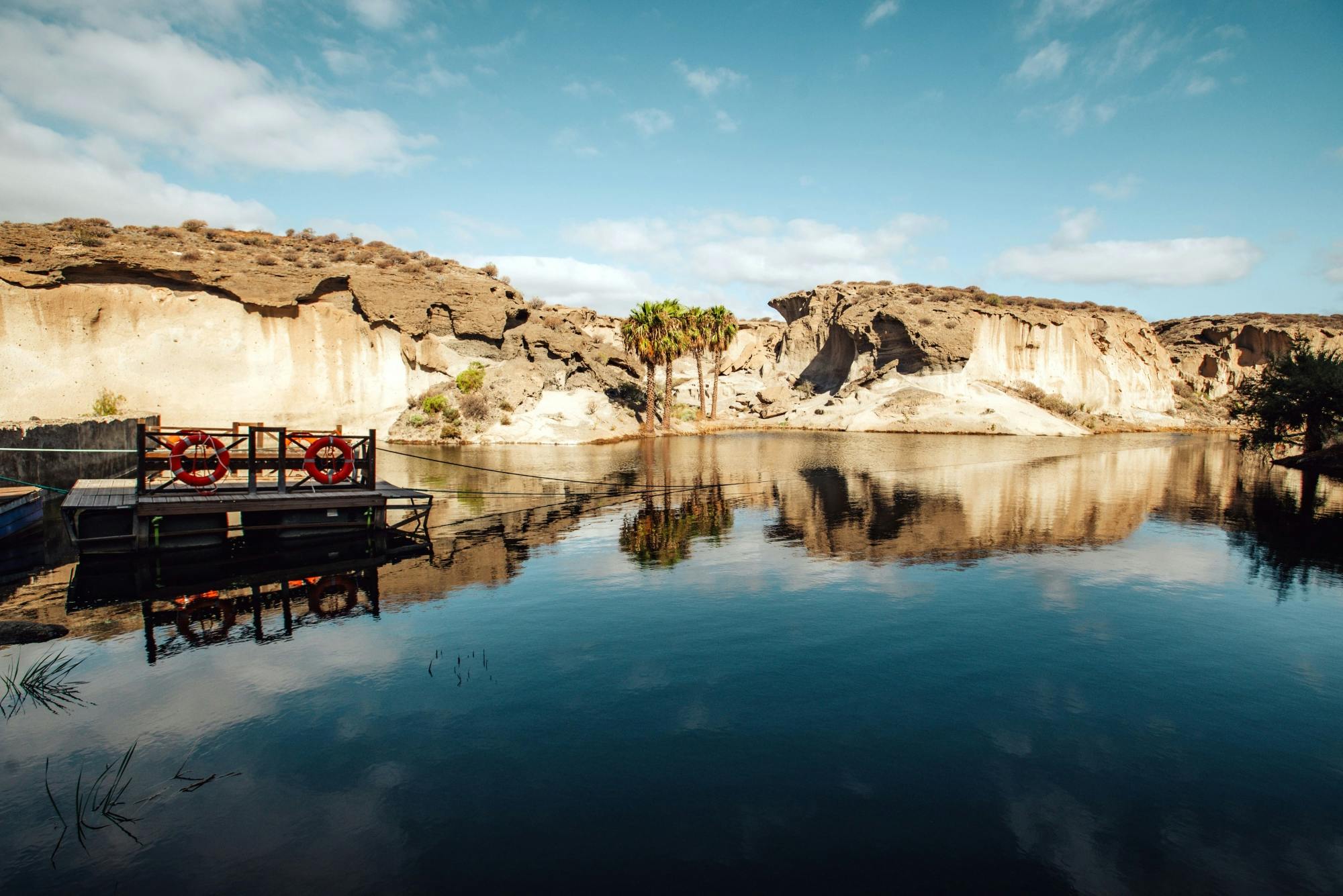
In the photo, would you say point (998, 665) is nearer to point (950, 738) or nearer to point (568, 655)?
point (950, 738)

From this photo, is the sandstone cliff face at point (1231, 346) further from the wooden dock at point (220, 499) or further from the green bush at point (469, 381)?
the wooden dock at point (220, 499)

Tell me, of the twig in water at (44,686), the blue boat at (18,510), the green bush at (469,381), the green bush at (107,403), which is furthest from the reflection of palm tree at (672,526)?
the green bush at (107,403)

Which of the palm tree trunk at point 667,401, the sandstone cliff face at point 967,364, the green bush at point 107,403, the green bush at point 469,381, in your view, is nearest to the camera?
the green bush at point 107,403

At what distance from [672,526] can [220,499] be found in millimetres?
12010

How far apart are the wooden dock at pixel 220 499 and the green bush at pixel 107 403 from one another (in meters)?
33.3

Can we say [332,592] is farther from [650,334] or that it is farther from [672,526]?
[650,334]

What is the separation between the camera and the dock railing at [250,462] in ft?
59.8

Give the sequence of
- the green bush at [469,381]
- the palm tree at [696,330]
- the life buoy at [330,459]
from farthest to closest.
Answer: the palm tree at [696,330], the green bush at [469,381], the life buoy at [330,459]

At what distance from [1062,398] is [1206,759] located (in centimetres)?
8458

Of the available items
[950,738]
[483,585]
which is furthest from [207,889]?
[483,585]

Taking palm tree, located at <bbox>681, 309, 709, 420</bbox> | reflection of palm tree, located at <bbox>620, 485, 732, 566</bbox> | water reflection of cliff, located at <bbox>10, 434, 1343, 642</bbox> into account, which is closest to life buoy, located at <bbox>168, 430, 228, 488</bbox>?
water reflection of cliff, located at <bbox>10, 434, 1343, 642</bbox>

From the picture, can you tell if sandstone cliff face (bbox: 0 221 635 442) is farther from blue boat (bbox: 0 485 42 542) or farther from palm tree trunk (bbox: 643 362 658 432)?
blue boat (bbox: 0 485 42 542)

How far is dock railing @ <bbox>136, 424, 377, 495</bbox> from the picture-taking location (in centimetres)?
1823

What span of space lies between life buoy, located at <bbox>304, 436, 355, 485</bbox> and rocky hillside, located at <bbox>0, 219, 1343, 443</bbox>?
1437 inches
